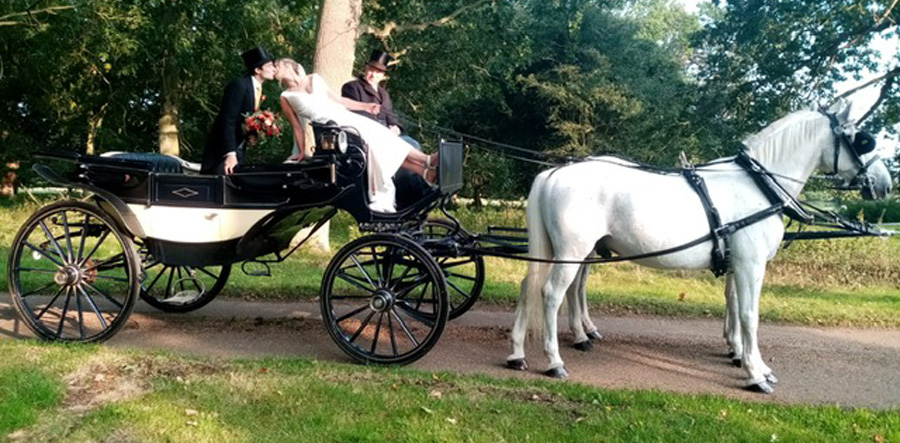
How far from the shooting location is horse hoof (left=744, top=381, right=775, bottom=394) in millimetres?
5867

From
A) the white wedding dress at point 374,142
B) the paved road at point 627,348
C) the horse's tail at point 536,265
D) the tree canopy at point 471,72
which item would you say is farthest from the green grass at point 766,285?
the tree canopy at point 471,72

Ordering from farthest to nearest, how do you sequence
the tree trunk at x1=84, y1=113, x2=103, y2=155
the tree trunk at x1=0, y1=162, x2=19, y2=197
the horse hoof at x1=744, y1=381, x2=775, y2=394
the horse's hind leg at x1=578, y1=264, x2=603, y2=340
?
the tree trunk at x1=0, y1=162, x2=19, y2=197, the tree trunk at x1=84, y1=113, x2=103, y2=155, the horse's hind leg at x1=578, y1=264, x2=603, y2=340, the horse hoof at x1=744, y1=381, x2=775, y2=394

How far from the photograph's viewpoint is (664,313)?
891 centimetres

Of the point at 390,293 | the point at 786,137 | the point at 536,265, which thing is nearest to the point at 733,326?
the point at 786,137

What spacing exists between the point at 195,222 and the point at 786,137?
517cm

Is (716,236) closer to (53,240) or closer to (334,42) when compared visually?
(53,240)

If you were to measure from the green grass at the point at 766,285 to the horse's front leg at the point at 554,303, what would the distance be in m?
3.02

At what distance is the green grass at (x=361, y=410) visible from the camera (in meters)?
4.56

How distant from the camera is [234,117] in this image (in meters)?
6.73

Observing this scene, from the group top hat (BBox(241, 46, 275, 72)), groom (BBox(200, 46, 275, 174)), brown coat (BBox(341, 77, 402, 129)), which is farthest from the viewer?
brown coat (BBox(341, 77, 402, 129))

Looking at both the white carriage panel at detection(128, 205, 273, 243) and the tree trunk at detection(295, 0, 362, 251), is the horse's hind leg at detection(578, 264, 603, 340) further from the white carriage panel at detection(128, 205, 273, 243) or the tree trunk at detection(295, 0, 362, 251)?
the tree trunk at detection(295, 0, 362, 251)

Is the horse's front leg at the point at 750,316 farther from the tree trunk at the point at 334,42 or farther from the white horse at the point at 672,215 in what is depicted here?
the tree trunk at the point at 334,42

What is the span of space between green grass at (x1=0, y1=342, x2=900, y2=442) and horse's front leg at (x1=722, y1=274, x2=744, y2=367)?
4.66 feet

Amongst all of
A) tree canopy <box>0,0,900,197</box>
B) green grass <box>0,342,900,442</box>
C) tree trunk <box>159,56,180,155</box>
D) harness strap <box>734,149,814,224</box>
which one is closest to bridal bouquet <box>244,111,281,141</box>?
green grass <box>0,342,900,442</box>
